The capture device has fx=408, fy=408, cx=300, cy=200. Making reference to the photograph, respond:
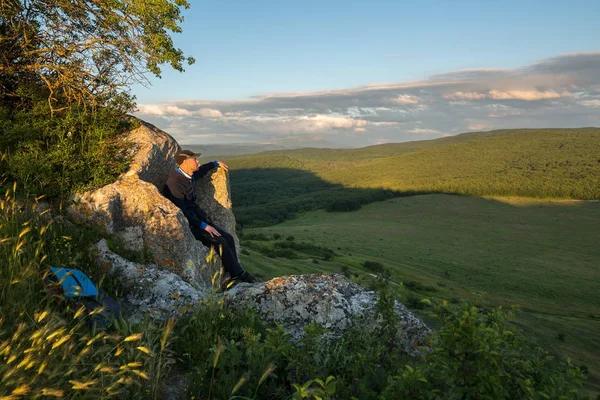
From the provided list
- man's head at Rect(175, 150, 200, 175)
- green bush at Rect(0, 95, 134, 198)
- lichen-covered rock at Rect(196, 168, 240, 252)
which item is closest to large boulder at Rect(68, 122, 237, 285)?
green bush at Rect(0, 95, 134, 198)

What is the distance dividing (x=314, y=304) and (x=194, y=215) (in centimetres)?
577

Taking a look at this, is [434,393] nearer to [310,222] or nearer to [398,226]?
[398,226]

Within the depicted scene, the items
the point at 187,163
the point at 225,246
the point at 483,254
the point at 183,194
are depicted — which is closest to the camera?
the point at 225,246

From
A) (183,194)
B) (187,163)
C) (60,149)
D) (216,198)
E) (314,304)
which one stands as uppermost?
(60,149)

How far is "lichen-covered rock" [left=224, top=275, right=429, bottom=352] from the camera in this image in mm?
6340

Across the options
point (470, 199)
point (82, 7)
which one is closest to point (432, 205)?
point (470, 199)

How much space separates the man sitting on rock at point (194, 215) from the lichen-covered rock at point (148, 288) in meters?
3.33

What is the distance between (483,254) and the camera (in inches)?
3157

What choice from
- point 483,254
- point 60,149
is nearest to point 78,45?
point 60,149

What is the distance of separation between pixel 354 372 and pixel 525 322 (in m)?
39.7

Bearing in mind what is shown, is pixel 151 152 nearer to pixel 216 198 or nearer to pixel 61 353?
pixel 216 198

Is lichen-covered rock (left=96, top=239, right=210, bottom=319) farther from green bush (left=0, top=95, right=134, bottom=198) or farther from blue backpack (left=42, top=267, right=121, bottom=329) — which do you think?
green bush (left=0, top=95, right=134, bottom=198)

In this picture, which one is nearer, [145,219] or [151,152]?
[145,219]

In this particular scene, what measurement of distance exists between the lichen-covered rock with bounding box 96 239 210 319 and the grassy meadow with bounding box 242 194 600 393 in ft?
22.3
